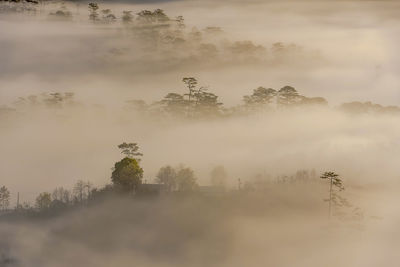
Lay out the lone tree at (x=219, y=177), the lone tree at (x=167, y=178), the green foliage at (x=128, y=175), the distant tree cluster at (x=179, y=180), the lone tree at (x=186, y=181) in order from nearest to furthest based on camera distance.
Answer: the green foliage at (x=128, y=175) < the lone tree at (x=186, y=181) < the distant tree cluster at (x=179, y=180) < the lone tree at (x=167, y=178) < the lone tree at (x=219, y=177)

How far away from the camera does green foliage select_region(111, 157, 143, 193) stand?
139 m

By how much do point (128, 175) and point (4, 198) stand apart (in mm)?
43511

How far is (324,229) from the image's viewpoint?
15162 centimetres

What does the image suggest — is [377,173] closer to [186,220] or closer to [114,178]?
[186,220]

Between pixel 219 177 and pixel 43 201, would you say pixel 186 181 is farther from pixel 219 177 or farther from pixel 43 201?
pixel 43 201

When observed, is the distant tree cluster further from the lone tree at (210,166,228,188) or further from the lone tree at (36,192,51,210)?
the lone tree at (36,192,51,210)

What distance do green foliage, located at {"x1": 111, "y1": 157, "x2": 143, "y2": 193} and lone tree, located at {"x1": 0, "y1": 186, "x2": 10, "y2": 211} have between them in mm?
36073

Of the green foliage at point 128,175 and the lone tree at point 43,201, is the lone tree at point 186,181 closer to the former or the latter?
the green foliage at point 128,175

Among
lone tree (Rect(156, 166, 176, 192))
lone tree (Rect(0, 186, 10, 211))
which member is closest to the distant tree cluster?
lone tree (Rect(156, 166, 176, 192))

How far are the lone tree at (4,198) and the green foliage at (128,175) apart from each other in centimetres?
3607

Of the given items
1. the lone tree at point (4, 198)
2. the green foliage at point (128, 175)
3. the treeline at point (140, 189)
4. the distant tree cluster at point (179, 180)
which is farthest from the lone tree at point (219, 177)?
the lone tree at point (4, 198)

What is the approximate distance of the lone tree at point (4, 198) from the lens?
16404 centimetres

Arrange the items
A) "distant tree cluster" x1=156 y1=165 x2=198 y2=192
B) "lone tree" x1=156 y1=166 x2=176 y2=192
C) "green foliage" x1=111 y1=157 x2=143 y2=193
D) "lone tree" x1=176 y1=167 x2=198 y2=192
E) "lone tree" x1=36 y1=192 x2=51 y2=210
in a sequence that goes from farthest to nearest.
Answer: "lone tree" x1=36 y1=192 x2=51 y2=210, "lone tree" x1=156 y1=166 x2=176 y2=192, "distant tree cluster" x1=156 y1=165 x2=198 y2=192, "lone tree" x1=176 y1=167 x2=198 y2=192, "green foliage" x1=111 y1=157 x2=143 y2=193

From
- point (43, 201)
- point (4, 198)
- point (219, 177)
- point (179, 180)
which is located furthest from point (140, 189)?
point (4, 198)
